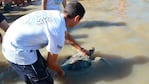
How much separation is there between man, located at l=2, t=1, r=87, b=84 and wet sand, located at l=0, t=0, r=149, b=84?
123 cm

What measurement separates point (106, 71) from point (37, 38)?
2006 mm

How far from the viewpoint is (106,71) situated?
17.5 ft

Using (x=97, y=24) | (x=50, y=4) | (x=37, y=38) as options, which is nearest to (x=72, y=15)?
(x=37, y=38)

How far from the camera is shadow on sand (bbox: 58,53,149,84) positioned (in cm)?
511

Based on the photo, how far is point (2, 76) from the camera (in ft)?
17.5

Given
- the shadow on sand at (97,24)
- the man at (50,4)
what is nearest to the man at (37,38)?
the man at (50,4)

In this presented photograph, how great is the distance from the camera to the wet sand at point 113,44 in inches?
203

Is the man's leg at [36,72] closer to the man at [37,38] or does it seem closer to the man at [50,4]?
the man at [37,38]

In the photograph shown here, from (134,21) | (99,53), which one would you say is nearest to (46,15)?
(99,53)

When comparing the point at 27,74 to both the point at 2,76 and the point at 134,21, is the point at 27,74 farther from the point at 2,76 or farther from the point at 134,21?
the point at 134,21

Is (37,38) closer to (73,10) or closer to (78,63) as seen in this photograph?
(73,10)

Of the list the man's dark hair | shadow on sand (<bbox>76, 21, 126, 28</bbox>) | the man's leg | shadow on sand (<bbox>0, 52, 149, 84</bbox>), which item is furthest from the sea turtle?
shadow on sand (<bbox>76, 21, 126, 28</bbox>)

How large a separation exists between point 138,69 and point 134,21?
2.57m

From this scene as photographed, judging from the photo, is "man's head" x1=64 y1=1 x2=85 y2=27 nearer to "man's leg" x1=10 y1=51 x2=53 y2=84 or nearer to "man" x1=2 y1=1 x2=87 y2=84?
"man" x1=2 y1=1 x2=87 y2=84
